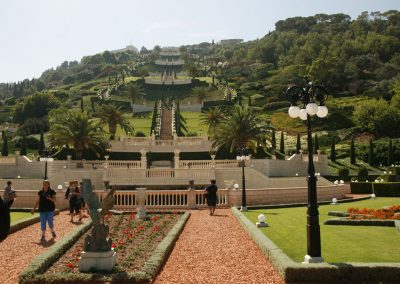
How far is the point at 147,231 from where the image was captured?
17.9m

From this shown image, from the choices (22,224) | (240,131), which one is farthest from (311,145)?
(240,131)

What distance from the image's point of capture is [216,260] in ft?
41.0

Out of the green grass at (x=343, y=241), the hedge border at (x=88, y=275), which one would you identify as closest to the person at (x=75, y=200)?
the green grass at (x=343, y=241)

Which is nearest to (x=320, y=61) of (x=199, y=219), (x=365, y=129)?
(x=365, y=129)

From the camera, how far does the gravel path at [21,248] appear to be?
11532 millimetres

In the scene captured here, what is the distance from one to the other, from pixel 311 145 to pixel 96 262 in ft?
19.6

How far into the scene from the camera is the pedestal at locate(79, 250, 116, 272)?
36.8 ft

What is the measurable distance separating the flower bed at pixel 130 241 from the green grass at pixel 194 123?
43.6 meters

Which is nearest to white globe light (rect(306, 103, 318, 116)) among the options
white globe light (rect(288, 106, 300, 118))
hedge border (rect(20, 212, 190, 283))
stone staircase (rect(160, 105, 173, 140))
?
white globe light (rect(288, 106, 300, 118))

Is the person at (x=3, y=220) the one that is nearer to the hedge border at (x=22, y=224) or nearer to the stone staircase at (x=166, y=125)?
the hedge border at (x=22, y=224)

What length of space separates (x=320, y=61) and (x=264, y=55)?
2699 inches

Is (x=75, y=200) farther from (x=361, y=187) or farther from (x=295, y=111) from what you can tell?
(x=361, y=187)

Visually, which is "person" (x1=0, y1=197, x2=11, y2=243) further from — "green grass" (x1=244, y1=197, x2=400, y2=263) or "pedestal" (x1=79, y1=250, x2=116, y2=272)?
"green grass" (x1=244, y1=197, x2=400, y2=263)

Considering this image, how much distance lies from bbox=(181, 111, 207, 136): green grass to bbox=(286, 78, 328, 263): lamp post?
53002 millimetres
